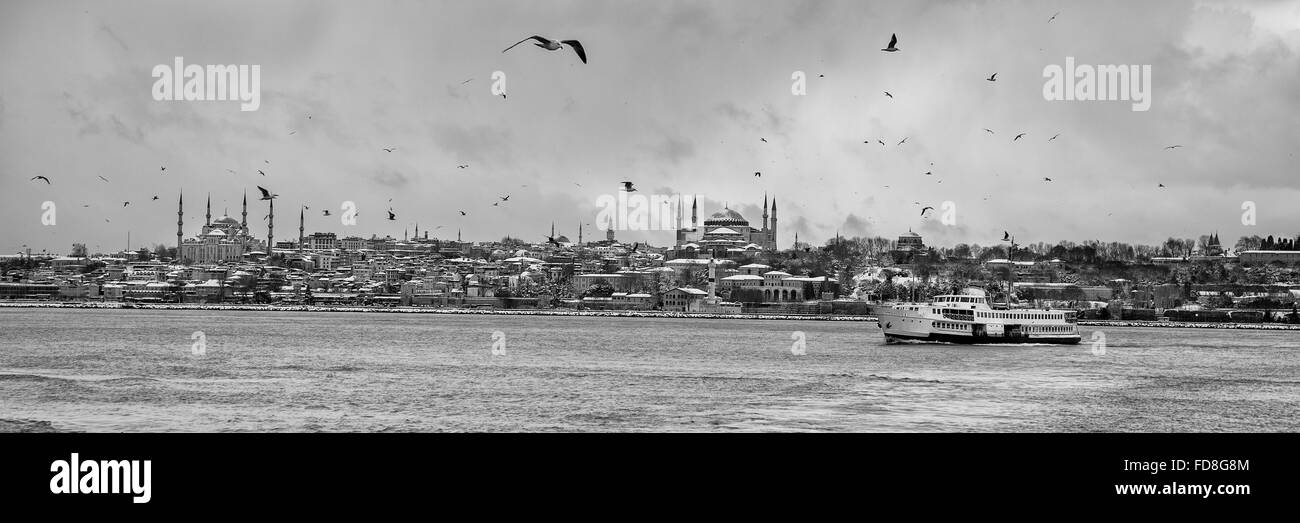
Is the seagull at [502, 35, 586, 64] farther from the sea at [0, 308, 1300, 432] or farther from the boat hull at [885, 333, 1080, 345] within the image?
the boat hull at [885, 333, 1080, 345]

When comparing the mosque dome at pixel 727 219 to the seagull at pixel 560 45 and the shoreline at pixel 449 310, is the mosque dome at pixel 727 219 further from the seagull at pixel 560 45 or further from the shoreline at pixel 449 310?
the seagull at pixel 560 45

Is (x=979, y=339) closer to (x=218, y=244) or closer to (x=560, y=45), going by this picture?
(x=560, y=45)

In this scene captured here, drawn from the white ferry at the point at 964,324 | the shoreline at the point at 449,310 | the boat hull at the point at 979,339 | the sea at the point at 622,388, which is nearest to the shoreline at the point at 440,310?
the shoreline at the point at 449,310

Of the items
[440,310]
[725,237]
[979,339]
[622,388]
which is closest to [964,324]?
[979,339]

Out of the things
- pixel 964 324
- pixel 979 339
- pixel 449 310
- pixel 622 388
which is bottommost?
pixel 449 310

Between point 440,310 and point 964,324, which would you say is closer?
point 964,324

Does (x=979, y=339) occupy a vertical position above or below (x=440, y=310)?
above
